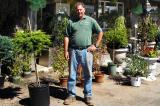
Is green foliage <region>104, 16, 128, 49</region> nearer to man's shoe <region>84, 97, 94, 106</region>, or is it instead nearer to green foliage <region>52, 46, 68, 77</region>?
green foliage <region>52, 46, 68, 77</region>

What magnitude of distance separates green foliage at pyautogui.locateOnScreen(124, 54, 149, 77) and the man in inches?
99.4

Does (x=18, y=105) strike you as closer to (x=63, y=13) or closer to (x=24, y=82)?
(x=24, y=82)

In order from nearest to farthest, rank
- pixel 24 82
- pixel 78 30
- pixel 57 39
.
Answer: pixel 78 30, pixel 24 82, pixel 57 39

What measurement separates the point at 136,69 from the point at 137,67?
0.20 ft

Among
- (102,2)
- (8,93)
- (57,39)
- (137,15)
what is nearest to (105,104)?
(8,93)

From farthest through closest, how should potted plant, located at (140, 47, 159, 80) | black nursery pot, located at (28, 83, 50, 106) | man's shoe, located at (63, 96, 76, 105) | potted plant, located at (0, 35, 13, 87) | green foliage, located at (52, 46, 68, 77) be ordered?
potted plant, located at (140, 47, 159, 80) → green foliage, located at (52, 46, 68, 77) → potted plant, located at (0, 35, 13, 87) → man's shoe, located at (63, 96, 76, 105) → black nursery pot, located at (28, 83, 50, 106)

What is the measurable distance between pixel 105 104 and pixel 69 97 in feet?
2.62

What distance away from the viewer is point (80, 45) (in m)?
7.48

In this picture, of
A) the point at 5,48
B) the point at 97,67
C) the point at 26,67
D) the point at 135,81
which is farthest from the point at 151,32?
the point at 5,48

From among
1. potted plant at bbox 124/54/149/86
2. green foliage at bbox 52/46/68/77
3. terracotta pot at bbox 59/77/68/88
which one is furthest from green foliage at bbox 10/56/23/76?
potted plant at bbox 124/54/149/86

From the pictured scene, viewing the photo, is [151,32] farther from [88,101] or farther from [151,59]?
[88,101]

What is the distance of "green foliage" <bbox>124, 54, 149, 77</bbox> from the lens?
9.94 meters

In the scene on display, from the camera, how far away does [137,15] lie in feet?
56.2

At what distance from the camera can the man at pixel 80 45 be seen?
7422 millimetres
